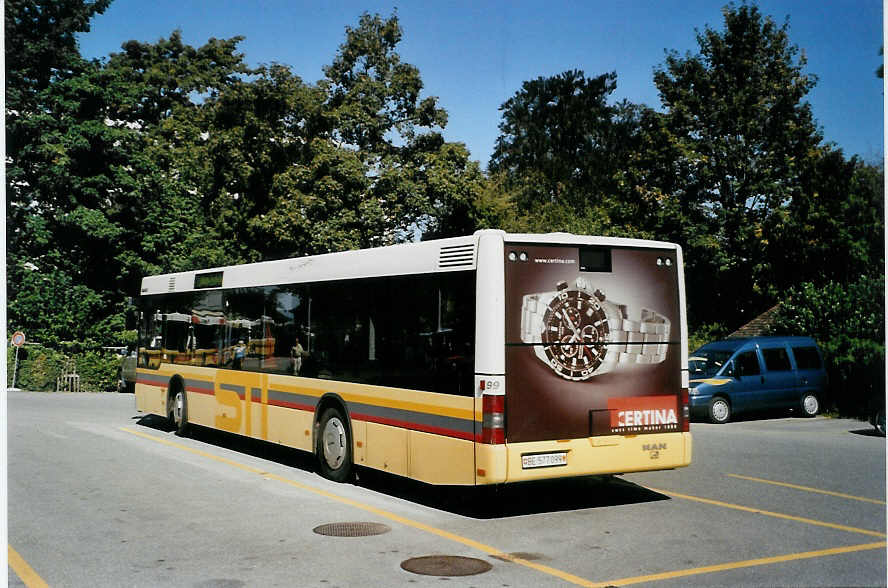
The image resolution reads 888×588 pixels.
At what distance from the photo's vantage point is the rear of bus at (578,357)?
9109mm

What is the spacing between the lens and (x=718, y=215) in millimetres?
39656

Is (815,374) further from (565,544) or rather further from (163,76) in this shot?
(163,76)

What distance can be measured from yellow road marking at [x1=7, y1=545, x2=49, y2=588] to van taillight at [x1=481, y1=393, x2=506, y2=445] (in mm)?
3939

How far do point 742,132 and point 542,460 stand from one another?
32.8 m

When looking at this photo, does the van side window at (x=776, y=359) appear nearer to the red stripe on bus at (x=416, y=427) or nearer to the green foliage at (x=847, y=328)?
the green foliage at (x=847, y=328)

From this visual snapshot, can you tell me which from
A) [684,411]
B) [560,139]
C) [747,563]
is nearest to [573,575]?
[747,563]

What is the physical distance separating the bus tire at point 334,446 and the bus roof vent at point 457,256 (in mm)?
2775

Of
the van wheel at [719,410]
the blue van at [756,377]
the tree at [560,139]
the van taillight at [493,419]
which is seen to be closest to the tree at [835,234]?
the blue van at [756,377]

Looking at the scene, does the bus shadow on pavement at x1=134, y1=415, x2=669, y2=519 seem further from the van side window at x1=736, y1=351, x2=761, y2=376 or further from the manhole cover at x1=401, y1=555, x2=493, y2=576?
the van side window at x1=736, y1=351, x2=761, y2=376

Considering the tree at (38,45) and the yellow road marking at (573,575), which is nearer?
the yellow road marking at (573,575)

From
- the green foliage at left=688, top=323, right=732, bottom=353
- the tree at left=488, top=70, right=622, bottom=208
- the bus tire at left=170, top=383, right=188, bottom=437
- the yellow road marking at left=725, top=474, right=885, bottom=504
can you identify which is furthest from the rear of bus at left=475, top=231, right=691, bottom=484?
the tree at left=488, top=70, right=622, bottom=208

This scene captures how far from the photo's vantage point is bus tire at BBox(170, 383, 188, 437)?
16547 millimetres

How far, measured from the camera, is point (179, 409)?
661 inches

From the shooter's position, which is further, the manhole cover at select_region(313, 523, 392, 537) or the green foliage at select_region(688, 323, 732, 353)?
the green foliage at select_region(688, 323, 732, 353)
